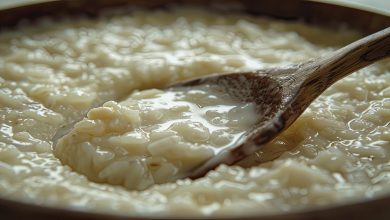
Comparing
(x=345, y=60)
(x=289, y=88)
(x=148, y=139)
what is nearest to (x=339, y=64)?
(x=345, y=60)

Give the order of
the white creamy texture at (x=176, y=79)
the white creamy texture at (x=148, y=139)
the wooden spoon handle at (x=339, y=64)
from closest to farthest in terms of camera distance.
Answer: the white creamy texture at (x=176, y=79)
the white creamy texture at (x=148, y=139)
the wooden spoon handle at (x=339, y=64)

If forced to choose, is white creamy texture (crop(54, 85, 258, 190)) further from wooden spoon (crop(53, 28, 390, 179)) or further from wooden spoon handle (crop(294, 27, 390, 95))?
wooden spoon handle (crop(294, 27, 390, 95))

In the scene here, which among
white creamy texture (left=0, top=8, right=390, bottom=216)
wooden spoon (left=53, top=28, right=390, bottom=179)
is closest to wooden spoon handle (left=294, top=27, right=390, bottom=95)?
wooden spoon (left=53, top=28, right=390, bottom=179)

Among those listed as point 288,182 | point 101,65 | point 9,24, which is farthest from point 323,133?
point 9,24

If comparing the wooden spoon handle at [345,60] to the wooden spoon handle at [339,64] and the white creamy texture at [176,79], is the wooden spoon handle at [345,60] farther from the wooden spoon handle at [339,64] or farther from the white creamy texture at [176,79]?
the white creamy texture at [176,79]

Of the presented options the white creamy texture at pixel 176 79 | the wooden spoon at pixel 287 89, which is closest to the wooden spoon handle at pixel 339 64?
the wooden spoon at pixel 287 89

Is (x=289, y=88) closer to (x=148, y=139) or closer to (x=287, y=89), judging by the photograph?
(x=287, y=89)

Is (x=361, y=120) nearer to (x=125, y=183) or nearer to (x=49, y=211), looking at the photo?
(x=125, y=183)
